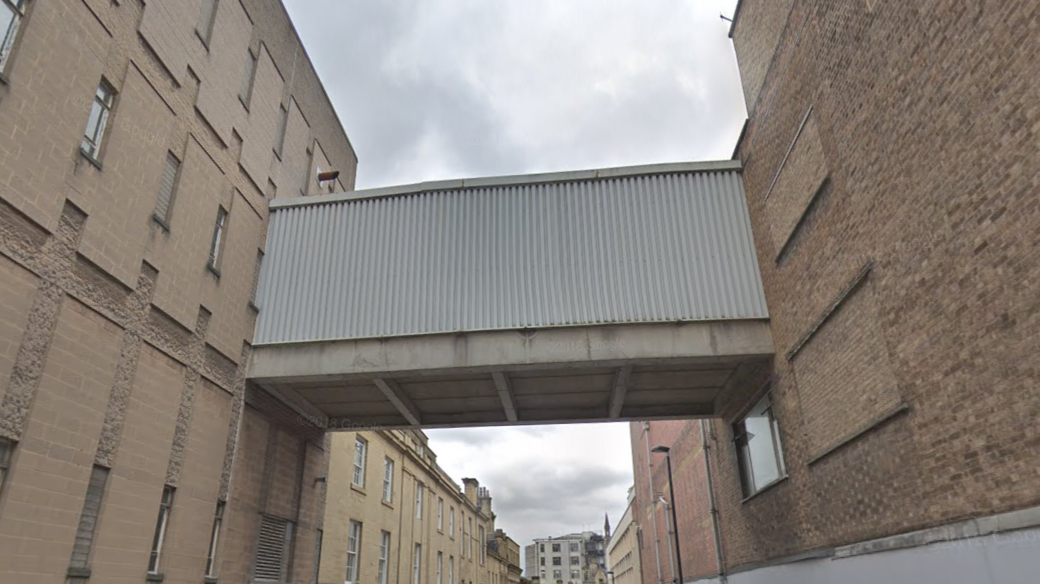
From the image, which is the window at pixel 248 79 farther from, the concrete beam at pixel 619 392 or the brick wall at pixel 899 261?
the brick wall at pixel 899 261

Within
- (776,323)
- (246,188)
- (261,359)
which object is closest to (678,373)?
(776,323)

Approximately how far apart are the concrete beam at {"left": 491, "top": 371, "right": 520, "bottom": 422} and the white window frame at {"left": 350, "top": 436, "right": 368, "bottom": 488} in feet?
26.9

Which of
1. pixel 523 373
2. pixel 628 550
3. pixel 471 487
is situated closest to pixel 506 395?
pixel 523 373

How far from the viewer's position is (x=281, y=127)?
1571 centimetres

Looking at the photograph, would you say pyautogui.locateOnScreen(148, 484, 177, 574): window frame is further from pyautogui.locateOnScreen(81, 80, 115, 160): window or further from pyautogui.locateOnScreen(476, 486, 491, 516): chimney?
pyautogui.locateOnScreen(476, 486, 491, 516): chimney

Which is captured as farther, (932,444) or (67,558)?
(67,558)

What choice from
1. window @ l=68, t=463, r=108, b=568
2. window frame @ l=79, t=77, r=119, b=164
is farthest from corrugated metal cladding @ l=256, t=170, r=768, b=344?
window frame @ l=79, t=77, r=119, b=164

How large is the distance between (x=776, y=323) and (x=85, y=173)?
11303 millimetres

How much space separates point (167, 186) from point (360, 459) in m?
13.5

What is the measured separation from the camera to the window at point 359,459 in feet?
70.1

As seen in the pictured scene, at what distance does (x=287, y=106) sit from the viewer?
16.0m

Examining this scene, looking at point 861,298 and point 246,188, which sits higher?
point 246,188

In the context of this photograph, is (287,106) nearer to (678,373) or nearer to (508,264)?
(508,264)

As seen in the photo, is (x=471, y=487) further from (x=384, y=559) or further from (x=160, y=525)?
(x=160, y=525)
